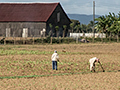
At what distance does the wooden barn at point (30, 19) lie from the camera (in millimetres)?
58406

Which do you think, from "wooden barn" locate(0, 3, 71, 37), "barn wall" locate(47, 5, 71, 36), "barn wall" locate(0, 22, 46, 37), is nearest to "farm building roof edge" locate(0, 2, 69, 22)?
"wooden barn" locate(0, 3, 71, 37)

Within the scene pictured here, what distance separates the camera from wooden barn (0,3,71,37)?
58406 mm

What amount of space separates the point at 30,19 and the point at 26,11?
2.49 metres

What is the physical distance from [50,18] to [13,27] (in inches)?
268

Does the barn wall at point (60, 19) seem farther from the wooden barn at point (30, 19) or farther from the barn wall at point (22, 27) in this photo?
the barn wall at point (22, 27)

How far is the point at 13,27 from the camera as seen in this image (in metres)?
59.7

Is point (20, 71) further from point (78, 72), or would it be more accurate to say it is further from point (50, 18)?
point (50, 18)

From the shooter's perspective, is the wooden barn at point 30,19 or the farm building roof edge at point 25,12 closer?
the wooden barn at point 30,19

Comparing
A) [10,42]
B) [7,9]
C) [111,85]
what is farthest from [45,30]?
[111,85]

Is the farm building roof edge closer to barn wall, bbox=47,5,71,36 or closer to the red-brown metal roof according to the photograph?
the red-brown metal roof

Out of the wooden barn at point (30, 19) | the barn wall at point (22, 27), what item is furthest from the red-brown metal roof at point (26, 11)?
the barn wall at point (22, 27)

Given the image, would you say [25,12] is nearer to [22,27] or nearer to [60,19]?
[22,27]

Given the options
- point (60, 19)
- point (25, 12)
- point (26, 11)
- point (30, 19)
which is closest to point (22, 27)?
point (30, 19)

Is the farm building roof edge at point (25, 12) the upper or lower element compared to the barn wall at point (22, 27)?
upper
